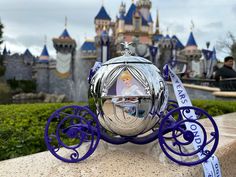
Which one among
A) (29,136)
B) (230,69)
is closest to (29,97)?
(230,69)

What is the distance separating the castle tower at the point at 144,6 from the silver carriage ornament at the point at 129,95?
4184 cm

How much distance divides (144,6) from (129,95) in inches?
1682

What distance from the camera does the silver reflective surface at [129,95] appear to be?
191cm

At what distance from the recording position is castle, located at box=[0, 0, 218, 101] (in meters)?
33.2

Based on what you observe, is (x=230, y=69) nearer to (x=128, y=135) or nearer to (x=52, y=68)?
(x=128, y=135)

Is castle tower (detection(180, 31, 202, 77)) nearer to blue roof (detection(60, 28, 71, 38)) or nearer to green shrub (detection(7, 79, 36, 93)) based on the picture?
blue roof (detection(60, 28, 71, 38))

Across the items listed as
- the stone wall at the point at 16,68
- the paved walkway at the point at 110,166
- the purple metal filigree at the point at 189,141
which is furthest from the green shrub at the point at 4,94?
the purple metal filigree at the point at 189,141

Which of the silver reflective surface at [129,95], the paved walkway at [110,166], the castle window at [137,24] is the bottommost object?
the paved walkway at [110,166]

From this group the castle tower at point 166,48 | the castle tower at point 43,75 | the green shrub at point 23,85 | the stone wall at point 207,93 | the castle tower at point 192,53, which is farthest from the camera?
the castle tower at point 192,53

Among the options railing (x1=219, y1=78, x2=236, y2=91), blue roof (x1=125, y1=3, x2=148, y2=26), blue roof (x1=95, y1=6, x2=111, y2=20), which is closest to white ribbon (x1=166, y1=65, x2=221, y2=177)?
railing (x1=219, y1=78, x2=236, y2=91)

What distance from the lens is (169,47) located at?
35.1 meters

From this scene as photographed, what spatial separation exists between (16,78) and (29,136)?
120 ft

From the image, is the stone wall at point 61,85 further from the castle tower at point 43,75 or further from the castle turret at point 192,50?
the castle turret at point 192,50

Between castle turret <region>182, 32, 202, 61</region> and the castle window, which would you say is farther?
the castle window
